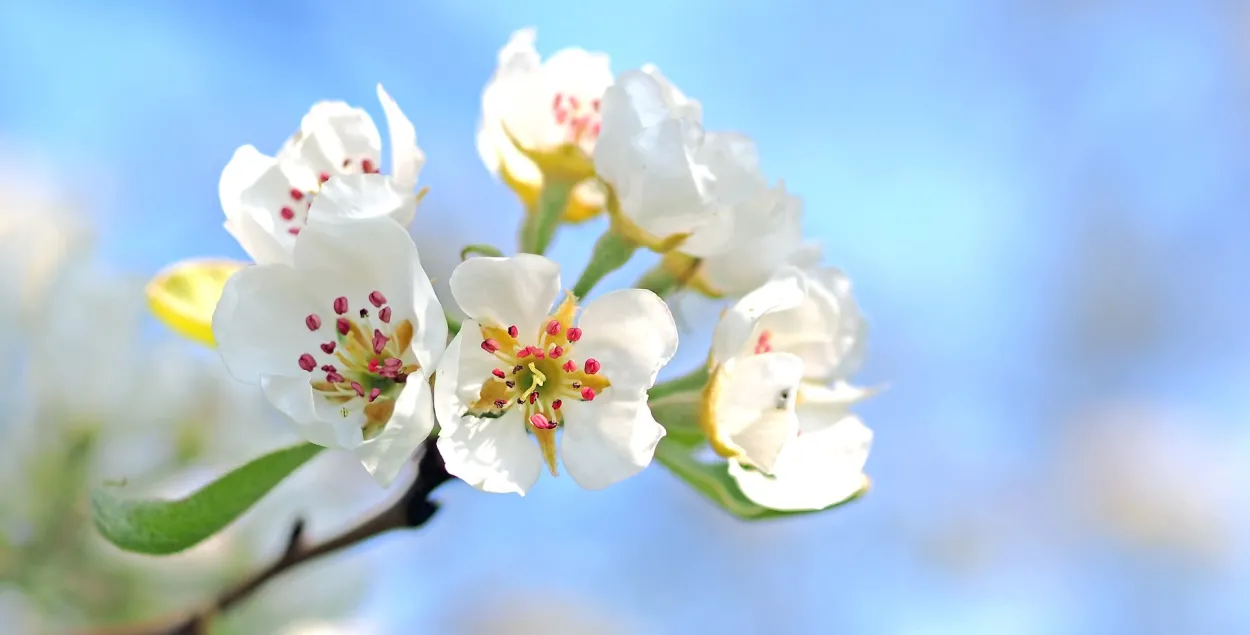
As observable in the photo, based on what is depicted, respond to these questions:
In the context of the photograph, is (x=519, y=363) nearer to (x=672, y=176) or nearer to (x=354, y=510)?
(x=672, y=176)

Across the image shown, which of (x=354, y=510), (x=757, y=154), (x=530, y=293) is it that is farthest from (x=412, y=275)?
(x=354, y=510)

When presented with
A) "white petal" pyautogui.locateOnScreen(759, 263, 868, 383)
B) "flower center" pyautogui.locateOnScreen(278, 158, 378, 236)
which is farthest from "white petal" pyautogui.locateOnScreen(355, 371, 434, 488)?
"white petal" pyautogui.locateOnScreen(759, 263, 868, 383)

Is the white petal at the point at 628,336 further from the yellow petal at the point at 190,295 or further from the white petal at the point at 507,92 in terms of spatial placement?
the yellow petal at the point at 190,295

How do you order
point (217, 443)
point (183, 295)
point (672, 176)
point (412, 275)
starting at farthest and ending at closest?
1. point (217, 443)
2. point (183, 295)
3. point (672, 176)
4. point (412, 275)

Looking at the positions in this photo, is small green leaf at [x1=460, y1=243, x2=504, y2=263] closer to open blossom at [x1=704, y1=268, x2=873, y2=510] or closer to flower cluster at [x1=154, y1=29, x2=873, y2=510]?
flower cluster at [x1=154, y1=29, x2=873, y2=510]

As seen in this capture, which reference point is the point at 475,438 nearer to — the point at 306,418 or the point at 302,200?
the point at 306,418

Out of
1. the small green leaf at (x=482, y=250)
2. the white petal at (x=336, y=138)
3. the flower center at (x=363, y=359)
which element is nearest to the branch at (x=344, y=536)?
the flower center at (x=363, y=359)
